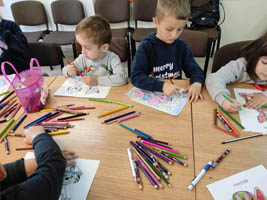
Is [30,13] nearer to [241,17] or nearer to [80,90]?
[80,90]

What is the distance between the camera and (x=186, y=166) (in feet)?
2.29

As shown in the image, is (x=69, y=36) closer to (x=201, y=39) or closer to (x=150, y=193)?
(x=201, y=39)

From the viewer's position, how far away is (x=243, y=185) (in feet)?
2.09

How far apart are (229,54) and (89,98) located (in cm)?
107

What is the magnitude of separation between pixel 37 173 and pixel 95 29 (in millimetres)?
912

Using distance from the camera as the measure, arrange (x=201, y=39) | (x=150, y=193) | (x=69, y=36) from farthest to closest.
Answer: (x=69, y=36), (x=201, y=39), (x=150, y=193)

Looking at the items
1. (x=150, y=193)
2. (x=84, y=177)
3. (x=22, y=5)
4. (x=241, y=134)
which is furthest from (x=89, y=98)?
(x=22, y=5)

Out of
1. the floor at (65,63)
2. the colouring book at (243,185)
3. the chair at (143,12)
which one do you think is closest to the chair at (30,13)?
the floor at (65,63)

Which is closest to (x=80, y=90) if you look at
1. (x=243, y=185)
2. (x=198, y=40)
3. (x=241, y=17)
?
(x=243, y=185)

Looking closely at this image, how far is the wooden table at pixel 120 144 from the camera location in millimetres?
634

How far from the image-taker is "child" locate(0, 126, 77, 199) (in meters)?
0.52

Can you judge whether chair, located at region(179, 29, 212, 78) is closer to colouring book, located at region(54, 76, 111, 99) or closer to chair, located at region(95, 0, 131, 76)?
colouring book, located at region(54, 76, 111, 99)

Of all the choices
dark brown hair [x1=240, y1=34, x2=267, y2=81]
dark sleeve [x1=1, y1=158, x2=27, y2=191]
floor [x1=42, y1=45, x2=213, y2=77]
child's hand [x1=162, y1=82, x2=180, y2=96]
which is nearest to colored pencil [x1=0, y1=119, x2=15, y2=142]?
dark sleeve [x1=1, y1=158, x2=27, y2=191]

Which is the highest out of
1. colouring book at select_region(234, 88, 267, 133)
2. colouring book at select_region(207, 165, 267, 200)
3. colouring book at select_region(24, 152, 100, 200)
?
colouring book at select_region(234, 88, 267, 133)
